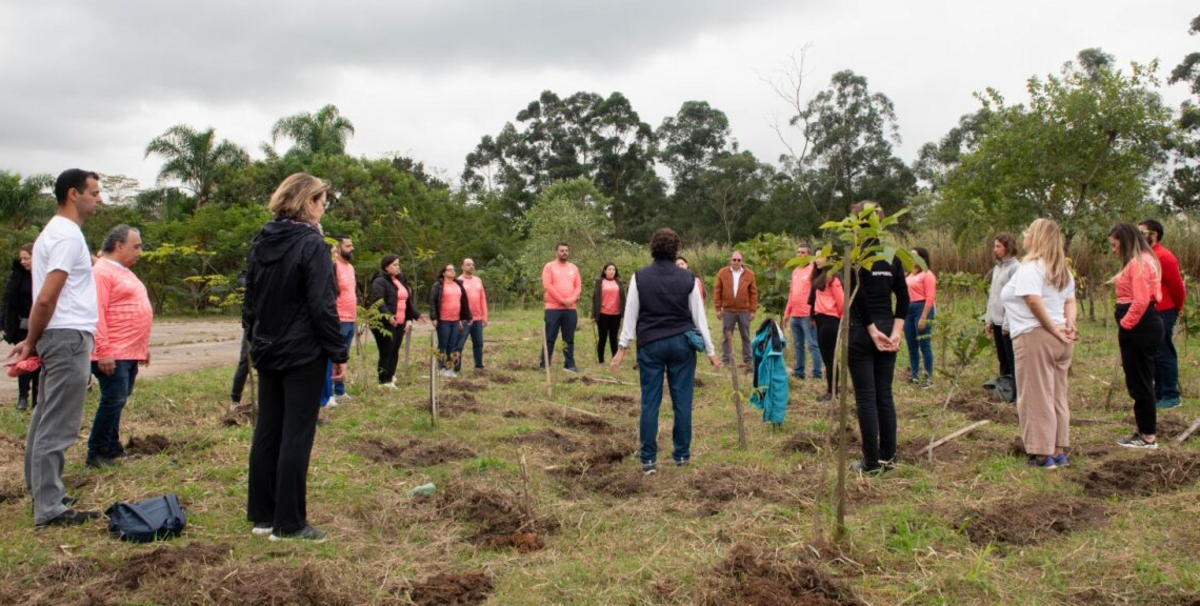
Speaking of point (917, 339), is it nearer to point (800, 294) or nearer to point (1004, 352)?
point (1004, 352)

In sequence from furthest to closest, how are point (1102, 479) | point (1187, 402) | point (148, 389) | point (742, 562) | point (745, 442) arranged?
point (148, 389)
point (1187, 402)
point (745, 442)
point (1102, 479)
point (742, 562)

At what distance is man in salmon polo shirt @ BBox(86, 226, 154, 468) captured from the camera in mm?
5703

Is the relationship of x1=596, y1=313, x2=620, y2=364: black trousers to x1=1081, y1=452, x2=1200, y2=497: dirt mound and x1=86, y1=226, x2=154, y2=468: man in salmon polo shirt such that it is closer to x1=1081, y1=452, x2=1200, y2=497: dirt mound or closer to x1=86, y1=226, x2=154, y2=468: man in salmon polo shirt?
x1=86, y1=226, x2=154, y2=468: man in salmon polo shirt

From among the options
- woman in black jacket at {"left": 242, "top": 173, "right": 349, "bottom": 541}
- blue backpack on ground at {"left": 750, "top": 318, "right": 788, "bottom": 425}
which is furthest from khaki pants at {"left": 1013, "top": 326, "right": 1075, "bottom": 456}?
woman in black jacket at {"left": 242, "top": 173, "right": 349, "bottom": 541}

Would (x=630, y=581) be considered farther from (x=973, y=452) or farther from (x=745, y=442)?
(x=973, y=452)

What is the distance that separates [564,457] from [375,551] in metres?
2.36

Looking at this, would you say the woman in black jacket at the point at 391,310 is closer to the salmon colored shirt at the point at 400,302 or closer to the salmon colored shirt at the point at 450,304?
the salmon colored shirt at the point at 400,302

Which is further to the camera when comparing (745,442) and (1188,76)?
(1188,76)

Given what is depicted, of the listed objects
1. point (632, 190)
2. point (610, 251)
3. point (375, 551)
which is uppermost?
point (632, 190)

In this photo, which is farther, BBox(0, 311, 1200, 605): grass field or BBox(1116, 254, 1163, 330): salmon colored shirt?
BBox(1116, 254, 1163, 330): salmon colored shirt

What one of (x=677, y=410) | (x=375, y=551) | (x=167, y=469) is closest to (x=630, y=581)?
(x=375, y=551)

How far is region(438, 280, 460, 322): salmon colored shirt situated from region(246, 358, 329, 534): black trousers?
6.43 metres

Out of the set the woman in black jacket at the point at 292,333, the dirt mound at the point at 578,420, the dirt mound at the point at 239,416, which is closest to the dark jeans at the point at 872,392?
the dirt mound at the point at 578,420

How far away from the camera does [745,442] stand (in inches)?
267
